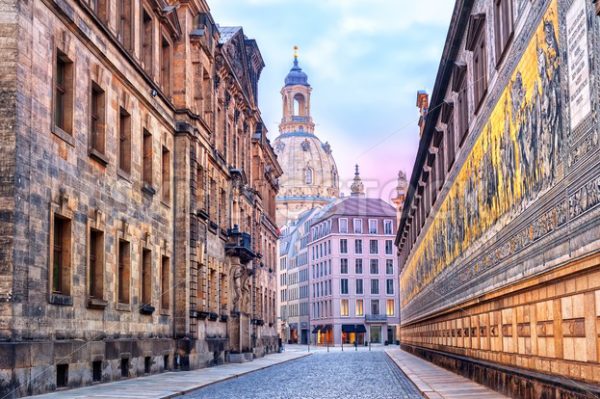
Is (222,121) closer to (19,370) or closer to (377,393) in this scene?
(377,393)

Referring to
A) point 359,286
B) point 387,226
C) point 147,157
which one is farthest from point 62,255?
point 387,226

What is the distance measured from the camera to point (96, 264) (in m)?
25.5

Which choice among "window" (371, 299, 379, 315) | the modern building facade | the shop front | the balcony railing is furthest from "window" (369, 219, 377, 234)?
the shop front

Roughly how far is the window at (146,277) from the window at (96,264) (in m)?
5.52

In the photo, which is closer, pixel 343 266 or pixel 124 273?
pixel 124 273

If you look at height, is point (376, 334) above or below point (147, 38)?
below

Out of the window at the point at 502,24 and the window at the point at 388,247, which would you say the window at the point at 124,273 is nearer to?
the window at the point at 502,24

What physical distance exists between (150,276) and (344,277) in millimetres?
97720

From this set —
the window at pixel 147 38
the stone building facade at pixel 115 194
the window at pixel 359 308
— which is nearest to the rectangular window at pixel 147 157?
the stone building facade at pixel 115 194

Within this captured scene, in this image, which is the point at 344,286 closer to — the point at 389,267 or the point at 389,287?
the point at 389,287

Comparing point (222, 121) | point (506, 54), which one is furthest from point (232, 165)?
point (506, 54)

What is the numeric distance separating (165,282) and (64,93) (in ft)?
40.9

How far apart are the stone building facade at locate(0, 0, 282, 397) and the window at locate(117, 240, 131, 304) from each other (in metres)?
0.04

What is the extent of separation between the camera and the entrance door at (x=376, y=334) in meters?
128
